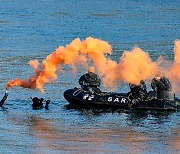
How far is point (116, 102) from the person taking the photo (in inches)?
2388

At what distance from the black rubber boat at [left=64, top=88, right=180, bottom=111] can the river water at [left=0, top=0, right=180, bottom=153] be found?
65cm

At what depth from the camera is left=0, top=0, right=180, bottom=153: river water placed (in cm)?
4934

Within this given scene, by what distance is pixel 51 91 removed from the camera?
221 feet

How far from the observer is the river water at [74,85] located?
49.3m

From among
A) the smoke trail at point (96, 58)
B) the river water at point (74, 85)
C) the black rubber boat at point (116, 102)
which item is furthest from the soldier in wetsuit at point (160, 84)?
the river water at point (74, 85)

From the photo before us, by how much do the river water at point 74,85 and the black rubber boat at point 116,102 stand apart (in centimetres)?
65

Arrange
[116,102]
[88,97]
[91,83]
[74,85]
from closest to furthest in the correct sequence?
[116,102], [88,97], [91,83], [74,85]

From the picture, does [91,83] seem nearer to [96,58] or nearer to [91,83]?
[91,83]

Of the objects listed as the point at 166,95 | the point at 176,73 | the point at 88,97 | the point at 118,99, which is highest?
the point at 176,73

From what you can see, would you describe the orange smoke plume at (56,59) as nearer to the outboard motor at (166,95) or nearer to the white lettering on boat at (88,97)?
the white lettering on boat at (88,97)

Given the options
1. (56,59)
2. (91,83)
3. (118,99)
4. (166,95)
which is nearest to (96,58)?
(56,59)

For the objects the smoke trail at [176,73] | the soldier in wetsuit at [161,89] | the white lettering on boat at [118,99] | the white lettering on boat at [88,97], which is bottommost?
the white lettering on boat at [118,99]

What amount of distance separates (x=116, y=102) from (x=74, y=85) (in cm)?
948

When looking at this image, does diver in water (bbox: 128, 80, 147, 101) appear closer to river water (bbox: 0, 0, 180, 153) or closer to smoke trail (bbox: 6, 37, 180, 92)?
river water (bbox: 0, 0, 180, 153)
